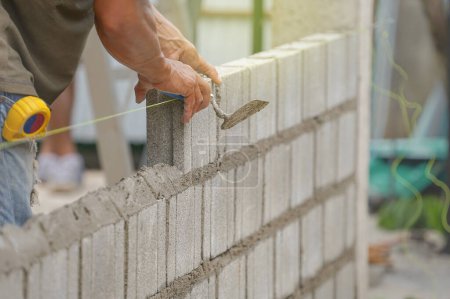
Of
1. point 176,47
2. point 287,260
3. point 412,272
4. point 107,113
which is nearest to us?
point 176,47

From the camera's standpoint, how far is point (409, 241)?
21.1 feet

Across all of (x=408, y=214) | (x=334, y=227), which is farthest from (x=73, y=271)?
(x=408, y=214)

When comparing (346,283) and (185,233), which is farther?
(346,283)

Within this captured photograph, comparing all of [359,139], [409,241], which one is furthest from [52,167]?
[359,139]

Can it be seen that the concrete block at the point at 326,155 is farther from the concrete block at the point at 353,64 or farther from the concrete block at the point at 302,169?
the concrete block at the point at 353,64

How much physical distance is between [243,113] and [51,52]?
0.63m

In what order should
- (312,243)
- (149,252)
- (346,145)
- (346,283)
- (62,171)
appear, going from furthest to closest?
1. (62,171)
2. (346,283)
3. (346,145)
4. (312,243)
5. (149,252)

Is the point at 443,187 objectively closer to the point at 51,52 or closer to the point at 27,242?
the point at 51,52

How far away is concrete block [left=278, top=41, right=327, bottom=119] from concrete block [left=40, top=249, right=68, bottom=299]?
1.70 metres

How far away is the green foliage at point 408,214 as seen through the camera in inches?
256

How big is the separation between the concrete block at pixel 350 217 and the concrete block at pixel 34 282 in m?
2.30

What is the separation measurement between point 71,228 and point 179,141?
607mm

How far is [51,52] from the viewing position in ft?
9.14

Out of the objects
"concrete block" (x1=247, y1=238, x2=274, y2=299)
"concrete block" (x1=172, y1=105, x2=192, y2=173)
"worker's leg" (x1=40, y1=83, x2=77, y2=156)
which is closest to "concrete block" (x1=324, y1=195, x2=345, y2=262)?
"concrete block" (x1=247, y1=238, x2=274, y2=299)
